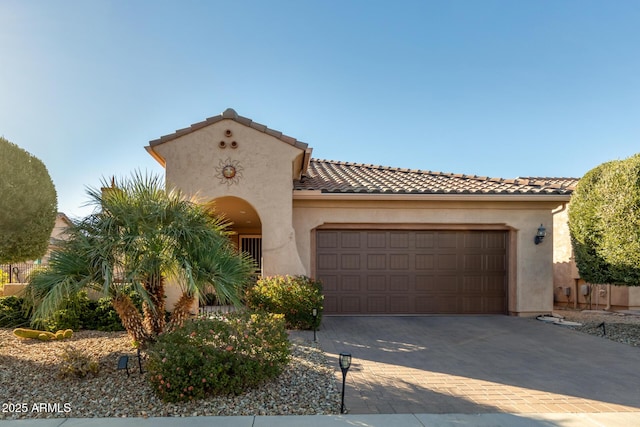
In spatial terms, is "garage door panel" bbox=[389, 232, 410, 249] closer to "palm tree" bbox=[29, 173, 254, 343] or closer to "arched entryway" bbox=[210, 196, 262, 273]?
"arched entryway" bbox=[210, 196, 262, 273]

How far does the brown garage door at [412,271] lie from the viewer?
11.6m

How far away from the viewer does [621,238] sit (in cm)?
898

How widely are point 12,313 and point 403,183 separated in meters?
11.8

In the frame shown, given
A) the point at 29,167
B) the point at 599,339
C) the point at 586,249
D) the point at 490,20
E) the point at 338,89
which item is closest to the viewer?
the point at 29,167

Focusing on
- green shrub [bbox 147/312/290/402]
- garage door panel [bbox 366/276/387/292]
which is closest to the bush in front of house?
green shrub [bbox 147/312/290/402]

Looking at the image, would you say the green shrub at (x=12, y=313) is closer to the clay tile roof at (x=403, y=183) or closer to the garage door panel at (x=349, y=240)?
the clay tile roof at (x=403, y=183)

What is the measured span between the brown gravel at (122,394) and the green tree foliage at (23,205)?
2017 millimetres

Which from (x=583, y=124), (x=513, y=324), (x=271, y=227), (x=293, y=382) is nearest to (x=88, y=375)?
(x=293, y=382)

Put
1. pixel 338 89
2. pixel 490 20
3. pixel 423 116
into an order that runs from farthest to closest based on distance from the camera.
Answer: pixel 423 116 < pixel 338 89 < pixel 490 20

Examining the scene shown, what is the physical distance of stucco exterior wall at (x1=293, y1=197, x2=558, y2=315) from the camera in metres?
11.5

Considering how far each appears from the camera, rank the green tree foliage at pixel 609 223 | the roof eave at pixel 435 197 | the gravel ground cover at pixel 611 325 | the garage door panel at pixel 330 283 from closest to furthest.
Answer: the green tree foliage at pixel 609 223 < the gravel ground cover at pixel 611 325 < the roof eave at pixel 435 197 < the garage door panel at pixel 330 283

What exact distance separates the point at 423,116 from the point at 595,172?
6278 millimetres

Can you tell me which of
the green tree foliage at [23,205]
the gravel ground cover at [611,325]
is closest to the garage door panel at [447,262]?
the gravel ground cover at [611,325]

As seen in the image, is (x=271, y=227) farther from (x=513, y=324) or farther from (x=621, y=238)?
(x=621, y=238)
